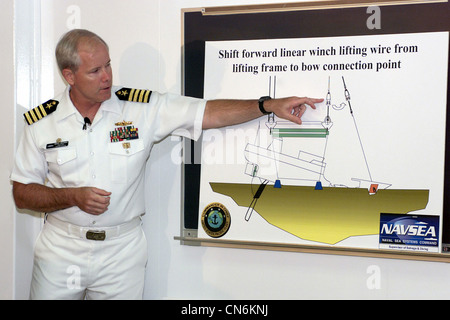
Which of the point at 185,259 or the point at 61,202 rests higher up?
the point at 61,202

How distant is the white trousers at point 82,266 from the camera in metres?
2.25

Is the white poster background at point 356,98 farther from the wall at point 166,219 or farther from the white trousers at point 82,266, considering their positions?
the white trousers at point 82,266

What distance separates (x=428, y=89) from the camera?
2184 mm

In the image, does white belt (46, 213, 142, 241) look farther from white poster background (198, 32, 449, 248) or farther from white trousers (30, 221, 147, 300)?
white poster background (198, 32, 449, 248)

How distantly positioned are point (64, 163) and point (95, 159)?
5.5 inches

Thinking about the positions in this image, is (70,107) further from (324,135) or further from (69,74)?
(324,135)

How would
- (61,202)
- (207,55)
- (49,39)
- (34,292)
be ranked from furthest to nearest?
(49,39) → (207,55) → (34,292) → (61,202)

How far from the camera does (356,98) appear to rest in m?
2.28

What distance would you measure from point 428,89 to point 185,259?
1476mm

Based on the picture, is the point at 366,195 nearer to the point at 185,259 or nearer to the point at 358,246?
the point at 358,246

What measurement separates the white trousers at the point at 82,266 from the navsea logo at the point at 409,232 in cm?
120

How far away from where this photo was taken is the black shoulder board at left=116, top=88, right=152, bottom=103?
2328 millimetres

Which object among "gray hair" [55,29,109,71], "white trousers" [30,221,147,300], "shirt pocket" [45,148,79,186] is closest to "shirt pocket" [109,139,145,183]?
"shirt pocket" [45,148,79,186]

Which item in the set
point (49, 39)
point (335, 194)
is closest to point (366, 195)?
point (335, 194)
